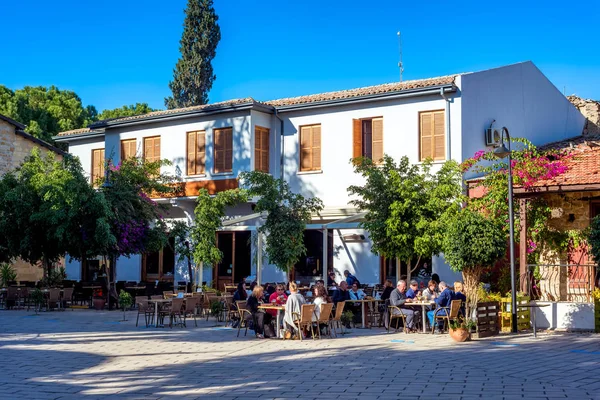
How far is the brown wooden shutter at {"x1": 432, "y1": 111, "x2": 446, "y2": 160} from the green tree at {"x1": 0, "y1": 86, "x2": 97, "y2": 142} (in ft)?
95.6

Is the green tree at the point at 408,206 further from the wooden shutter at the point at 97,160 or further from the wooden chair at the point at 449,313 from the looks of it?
the wooden shutter at the point at 97,160

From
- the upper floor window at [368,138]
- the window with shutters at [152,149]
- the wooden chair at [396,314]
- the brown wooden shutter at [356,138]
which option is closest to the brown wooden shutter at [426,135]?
the upper floor window at [368,138]

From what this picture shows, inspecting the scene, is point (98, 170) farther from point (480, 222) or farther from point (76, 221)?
point (480, 222)

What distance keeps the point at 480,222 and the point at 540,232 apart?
2.96 metres

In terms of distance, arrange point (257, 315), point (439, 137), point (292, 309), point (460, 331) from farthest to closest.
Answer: point (439, 137), point (257, 315), point (292, 309), point (460, 331)

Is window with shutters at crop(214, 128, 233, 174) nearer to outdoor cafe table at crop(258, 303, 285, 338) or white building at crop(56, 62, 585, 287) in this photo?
white building at crop(56, 62, 585, 287)

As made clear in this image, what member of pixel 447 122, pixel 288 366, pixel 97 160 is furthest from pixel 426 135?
pixel 97 160

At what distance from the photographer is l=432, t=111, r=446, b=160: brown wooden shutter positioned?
22.0 m

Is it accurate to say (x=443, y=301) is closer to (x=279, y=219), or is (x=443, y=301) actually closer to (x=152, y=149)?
(x=279, y=219)

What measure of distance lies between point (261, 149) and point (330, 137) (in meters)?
2.55

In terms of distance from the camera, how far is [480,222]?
1680cm

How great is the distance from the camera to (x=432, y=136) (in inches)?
875

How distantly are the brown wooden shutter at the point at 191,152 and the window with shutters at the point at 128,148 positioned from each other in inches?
104

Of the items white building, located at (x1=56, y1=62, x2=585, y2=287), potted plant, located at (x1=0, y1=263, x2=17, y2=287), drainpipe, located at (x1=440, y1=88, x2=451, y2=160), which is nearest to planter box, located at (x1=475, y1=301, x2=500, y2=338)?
white building, located at (x1=56, y1=62, x2=585, y2=287)
